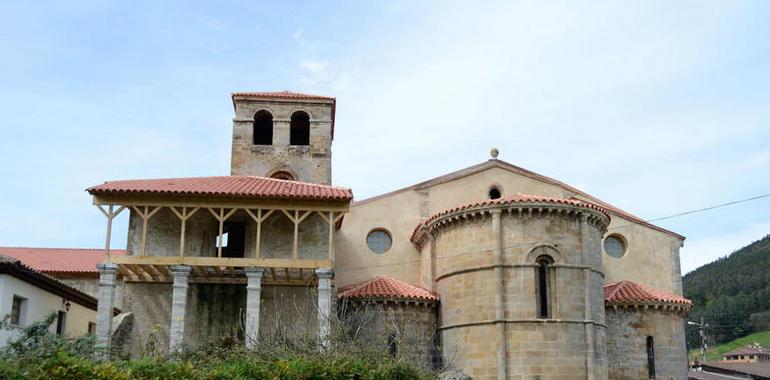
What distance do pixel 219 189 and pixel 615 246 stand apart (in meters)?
16.3

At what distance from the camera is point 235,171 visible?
3117 centimetres

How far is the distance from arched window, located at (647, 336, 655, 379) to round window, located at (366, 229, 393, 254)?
9938mm

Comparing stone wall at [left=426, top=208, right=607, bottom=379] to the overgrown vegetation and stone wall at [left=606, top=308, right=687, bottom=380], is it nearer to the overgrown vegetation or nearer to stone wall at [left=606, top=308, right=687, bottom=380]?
stone wall at [left=606, top=308, right=687, bottom=380]

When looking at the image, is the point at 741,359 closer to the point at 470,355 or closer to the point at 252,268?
the point at 470,355

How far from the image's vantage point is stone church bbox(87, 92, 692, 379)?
2255 cm

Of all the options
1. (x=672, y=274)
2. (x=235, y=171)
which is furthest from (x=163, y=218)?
(x=672, y=274)

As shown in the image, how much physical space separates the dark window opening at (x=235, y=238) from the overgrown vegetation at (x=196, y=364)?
225 inches

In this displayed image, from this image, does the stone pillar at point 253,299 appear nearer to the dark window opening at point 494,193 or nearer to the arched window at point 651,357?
the dark window opening at point 494,193

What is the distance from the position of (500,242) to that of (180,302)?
32.2ft

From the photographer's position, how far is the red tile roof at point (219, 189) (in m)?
22.3

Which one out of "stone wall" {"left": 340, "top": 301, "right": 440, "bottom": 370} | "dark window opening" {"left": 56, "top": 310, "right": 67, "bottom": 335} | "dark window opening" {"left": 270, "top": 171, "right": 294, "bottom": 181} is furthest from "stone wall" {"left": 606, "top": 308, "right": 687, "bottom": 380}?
"dark window opening" {"left": 56, "top": 310, "right": 67, "bottom": 335}

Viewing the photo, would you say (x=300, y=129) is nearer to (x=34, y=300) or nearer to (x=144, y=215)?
(x=144, y=215)

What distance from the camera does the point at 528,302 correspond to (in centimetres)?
2381

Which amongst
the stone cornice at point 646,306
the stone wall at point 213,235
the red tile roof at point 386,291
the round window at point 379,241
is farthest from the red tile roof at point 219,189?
the stone cornice at point 646,306
